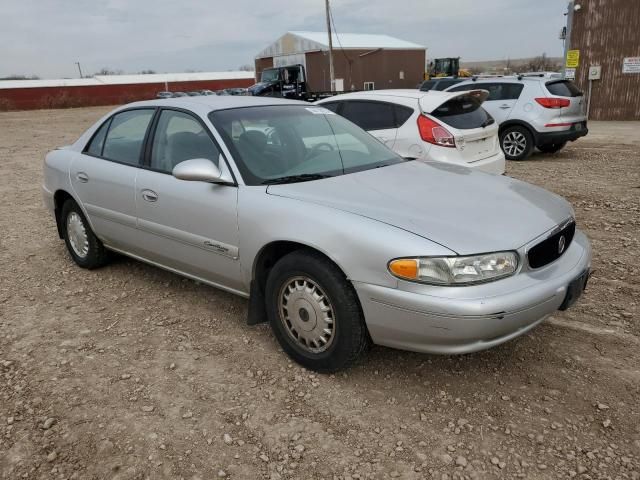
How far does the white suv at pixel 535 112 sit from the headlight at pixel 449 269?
26.3 ft

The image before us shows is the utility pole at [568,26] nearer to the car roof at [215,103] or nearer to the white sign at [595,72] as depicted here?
the white sign at [595,72]

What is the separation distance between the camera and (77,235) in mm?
4832

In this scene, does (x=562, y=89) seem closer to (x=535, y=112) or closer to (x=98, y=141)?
(x=535, y=112)

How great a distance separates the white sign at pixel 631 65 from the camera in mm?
16594

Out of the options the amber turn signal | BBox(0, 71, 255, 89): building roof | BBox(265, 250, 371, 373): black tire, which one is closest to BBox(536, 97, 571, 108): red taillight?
BBox(265, 250, 371, 373): black tire

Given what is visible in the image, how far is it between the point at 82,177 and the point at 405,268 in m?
3.18

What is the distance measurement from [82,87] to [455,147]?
4447cm

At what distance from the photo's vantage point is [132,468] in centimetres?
242

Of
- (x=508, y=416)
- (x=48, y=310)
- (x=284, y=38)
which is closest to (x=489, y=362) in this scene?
(x=508, y=416)

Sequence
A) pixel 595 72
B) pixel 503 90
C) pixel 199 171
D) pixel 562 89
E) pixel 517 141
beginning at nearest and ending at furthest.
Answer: pixel 199 171 → pixel 562 89 → pixel 517 141 → pixel 503 90 → pixel 595 72

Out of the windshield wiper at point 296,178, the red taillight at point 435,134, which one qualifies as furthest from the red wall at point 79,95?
the windshield wiper at point 296,178

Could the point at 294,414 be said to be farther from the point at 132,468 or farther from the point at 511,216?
the point at 511,216

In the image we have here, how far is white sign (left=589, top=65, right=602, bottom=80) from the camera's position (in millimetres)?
17172

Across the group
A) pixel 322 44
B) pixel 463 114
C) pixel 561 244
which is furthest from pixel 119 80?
pixel 561 244
